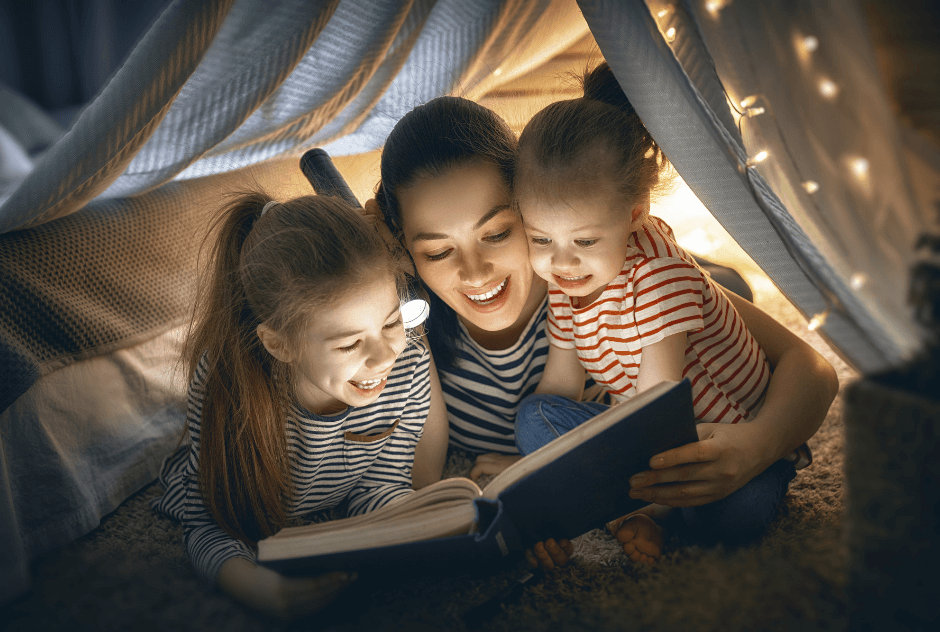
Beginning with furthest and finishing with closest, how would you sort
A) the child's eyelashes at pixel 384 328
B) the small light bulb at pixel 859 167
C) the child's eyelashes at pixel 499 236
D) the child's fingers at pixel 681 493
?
the child's eyelashes at pixel 499 236
the child's eyelashes at pixel 384 328
the child's fingers at pixel 681 493
the small light bulb at pixel 859 167

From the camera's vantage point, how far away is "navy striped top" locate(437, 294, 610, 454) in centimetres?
106

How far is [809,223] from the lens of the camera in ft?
1.93

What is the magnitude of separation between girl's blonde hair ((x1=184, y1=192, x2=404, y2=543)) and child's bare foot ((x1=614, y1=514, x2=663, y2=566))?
1.71ft

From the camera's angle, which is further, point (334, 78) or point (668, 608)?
point (334, 78)

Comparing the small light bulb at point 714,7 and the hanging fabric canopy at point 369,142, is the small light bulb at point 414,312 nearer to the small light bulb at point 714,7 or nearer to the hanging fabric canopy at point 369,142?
the hanging fabric canopy at point 369,142

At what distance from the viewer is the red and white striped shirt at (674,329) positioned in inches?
32.4

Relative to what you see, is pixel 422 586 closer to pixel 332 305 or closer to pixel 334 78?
pixel 332 305

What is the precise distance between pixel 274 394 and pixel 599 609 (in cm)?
57

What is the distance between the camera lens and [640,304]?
846 millimetres

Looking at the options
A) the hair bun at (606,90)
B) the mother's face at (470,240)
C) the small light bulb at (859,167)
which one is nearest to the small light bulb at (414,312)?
the mother's face at (470,240)

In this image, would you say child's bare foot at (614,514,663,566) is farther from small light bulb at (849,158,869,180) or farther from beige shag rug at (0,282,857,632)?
small light bulb at (849,158,869,180)

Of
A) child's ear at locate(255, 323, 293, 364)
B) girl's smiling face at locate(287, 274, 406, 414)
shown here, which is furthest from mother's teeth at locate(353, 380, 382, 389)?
child's ear at locate(255, 323, 293, 364)

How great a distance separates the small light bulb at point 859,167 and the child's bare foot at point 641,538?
54cm

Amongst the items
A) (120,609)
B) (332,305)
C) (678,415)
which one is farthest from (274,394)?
(678,415)
